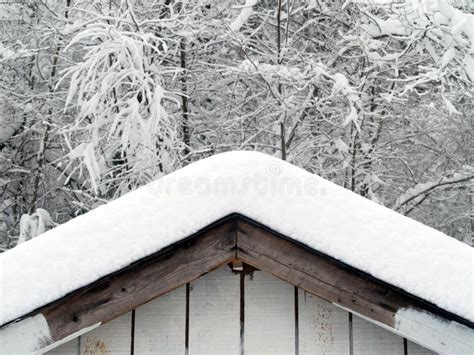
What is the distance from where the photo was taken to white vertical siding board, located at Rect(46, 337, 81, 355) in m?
1.56

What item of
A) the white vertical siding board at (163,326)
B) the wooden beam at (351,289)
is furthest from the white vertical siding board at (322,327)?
the white vertical siding board at (163,326)

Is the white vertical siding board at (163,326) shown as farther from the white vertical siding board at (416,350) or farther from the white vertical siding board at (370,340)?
the white vertical siding board at (416,350)

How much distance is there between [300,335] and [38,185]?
639 centimetres

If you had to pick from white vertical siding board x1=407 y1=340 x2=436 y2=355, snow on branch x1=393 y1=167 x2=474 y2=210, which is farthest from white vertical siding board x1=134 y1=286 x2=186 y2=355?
snow on branch x1=393 y1=167 x2=474 y2=210

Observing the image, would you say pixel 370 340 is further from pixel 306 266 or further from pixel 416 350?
pixel 306 266

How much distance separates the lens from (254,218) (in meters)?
1.46

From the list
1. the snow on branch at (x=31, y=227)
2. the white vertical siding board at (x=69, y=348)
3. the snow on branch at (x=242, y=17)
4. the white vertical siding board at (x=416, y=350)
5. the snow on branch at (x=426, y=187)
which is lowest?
the white vertical siding board at (x=69, y=348)

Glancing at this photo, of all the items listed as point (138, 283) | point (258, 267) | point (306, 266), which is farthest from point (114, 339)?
point (306, 266)

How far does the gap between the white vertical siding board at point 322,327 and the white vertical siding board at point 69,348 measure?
621mm

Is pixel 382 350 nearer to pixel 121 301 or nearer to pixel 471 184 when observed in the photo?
pixel 121 301

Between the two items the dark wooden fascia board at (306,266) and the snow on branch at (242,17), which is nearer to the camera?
the dark wooden fascia board at (306,266)

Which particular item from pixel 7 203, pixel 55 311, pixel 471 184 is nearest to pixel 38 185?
pixel 7 203

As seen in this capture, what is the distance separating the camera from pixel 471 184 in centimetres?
666

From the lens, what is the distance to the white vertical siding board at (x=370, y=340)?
1.57 m
